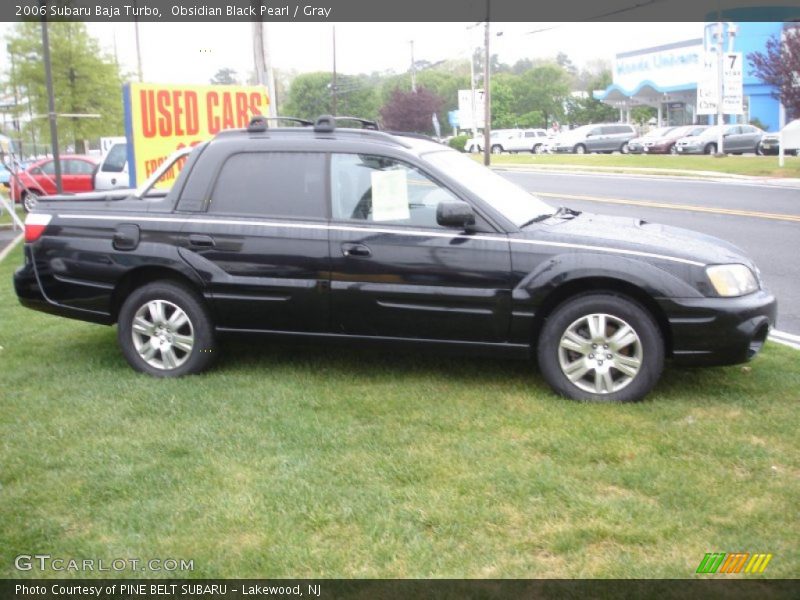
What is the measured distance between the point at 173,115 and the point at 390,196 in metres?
6.14

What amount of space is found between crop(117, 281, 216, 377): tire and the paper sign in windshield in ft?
4.58

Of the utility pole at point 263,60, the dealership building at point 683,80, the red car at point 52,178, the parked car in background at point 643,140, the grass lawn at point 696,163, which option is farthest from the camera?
the dealership building at point 683,80

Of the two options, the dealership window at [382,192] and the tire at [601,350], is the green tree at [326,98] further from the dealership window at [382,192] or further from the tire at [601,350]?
the tire at [601,350]

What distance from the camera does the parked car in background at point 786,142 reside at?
33.5 meters

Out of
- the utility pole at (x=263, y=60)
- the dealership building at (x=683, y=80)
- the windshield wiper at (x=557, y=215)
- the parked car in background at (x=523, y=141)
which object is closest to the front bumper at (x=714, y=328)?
the windshield wiper at (x=557, y=215)

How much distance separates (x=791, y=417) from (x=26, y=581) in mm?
4028

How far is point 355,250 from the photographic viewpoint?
5.95m

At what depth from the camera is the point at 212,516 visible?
13.4 ft

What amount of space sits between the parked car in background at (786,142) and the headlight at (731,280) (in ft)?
99.6

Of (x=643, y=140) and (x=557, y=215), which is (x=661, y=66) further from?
(x=557, y=215)

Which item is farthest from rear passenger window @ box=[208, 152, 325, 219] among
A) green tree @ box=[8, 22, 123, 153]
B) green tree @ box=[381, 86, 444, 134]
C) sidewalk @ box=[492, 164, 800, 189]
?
green tree @ box=[381, 86, 444, 134]

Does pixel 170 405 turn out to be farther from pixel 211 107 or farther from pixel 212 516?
pixel 211 107

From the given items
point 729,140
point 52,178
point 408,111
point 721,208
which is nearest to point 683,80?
point 729,140

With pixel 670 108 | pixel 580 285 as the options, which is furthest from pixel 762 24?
pixel 580 285
